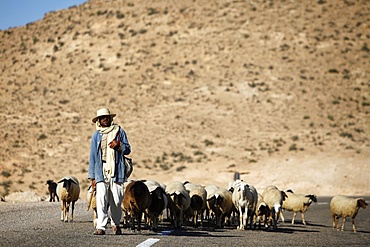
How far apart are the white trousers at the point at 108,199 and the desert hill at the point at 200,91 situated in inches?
1241

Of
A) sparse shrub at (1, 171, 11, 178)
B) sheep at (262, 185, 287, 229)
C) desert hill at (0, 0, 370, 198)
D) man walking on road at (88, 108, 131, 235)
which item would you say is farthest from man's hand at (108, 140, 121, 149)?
sparse shrub at (1, 171, 11, 178)

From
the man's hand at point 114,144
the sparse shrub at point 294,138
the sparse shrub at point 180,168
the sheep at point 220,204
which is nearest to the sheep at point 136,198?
the man's hand at point 114,144

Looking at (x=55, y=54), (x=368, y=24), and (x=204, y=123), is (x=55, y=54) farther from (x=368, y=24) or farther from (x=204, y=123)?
(x=368, y=24)

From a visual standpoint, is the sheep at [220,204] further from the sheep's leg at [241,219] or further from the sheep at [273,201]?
the sheep at [273,201]

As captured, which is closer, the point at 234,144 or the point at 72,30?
the point at 234,144

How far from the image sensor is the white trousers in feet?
41.2

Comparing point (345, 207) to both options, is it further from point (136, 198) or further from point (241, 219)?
point (136, 198)

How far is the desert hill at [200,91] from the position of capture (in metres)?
49.7

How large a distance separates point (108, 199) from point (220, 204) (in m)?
6.17

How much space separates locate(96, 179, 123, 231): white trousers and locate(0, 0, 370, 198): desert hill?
31.5 m

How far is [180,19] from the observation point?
72.1 meters

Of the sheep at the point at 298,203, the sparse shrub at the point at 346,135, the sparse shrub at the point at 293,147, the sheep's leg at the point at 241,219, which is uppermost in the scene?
the sparse shrub at the point at 346,135

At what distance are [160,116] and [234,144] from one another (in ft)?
28.0

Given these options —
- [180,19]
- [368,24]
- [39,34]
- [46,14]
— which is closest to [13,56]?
[39,34]
